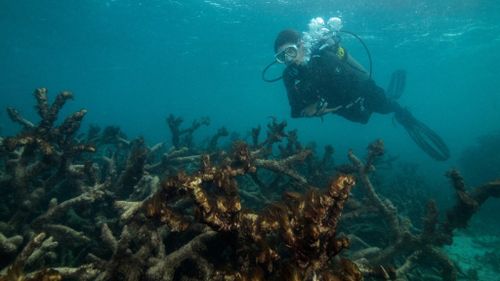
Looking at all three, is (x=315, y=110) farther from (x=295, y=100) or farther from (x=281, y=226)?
(x=281, y=226)

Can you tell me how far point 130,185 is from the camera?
15.9ft

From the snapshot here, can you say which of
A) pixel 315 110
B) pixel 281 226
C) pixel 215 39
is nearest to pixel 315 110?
pixel 315 110

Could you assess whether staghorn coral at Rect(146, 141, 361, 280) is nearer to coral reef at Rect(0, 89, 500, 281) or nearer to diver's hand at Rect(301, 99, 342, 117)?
coral reef at Rect(0, 89, 500, 281)

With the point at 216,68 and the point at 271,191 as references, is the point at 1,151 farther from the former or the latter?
the point at 216,68

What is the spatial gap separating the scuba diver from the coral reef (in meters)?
2.70

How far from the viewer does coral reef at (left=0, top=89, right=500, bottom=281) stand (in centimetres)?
228

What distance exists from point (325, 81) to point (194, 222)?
7.07 m

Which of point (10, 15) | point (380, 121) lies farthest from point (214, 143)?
point (380, 121)

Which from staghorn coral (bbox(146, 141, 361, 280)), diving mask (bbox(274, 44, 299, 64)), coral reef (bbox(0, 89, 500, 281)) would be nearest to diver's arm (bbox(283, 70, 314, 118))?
diving mask (bbox(274, 44, 299, 64))

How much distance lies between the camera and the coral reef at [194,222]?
7.47 feet

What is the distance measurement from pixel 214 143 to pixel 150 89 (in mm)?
73600

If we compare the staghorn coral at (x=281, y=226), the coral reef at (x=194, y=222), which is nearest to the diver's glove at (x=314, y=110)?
the coral reef at (x=194, y=222)

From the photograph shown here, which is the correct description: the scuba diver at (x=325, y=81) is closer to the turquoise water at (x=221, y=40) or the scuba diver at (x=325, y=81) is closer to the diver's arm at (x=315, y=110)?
the diver's arm at (x=315, y=110)

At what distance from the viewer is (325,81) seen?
970cm
